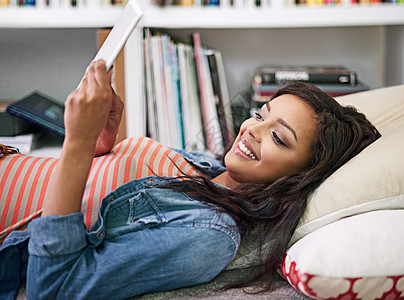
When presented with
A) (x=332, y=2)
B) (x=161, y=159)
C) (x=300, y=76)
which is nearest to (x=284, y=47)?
(x=300, y=76)

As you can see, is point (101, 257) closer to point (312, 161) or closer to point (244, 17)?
point (312, 161)

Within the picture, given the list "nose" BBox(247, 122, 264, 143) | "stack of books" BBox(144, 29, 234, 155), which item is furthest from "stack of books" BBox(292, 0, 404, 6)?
"nose" BBox(247, 122, 264, 143)

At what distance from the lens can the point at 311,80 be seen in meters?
1.85

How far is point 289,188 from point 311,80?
97cm

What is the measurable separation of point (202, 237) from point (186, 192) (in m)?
0.11

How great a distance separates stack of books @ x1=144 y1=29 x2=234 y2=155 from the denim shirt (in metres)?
0.88

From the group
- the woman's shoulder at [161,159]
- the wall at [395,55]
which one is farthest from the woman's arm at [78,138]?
the wall at [395,55]

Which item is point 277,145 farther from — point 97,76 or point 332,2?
point 332,2

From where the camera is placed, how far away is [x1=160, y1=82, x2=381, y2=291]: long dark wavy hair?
888 millimetres

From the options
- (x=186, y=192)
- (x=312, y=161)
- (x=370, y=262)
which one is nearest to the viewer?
(x=370, y=262)

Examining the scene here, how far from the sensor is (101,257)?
0.79 metres

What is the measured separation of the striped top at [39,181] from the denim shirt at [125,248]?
59mm

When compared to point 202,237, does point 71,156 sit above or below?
above

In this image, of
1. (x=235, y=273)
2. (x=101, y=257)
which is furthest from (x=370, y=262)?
(x=101, y=257)
